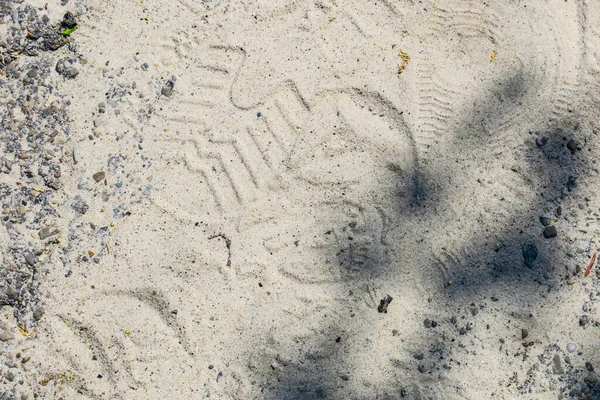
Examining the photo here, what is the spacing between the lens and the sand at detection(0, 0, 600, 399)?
2.42m

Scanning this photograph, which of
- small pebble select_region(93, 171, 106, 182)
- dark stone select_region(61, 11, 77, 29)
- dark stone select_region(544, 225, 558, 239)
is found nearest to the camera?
dark stone select_region(544, 225, 558, 239)

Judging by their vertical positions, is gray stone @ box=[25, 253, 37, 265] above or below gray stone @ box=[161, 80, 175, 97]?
below

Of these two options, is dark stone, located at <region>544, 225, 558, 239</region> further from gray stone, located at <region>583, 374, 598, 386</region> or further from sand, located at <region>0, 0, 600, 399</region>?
gray stone, located at <region>583, 374, 598, 386</region>

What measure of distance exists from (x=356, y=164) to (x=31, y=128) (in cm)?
138

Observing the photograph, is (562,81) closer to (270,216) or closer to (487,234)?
(487,234)

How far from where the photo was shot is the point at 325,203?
2.54m

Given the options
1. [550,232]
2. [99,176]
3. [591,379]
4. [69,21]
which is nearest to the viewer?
[591,379]

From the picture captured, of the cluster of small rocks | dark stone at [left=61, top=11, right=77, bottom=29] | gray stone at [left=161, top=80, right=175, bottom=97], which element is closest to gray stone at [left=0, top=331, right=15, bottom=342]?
the cluster of small rocks

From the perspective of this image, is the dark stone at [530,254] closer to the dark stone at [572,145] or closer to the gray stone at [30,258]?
the dark stone at [572,145]

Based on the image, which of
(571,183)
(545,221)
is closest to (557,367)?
(545,221)

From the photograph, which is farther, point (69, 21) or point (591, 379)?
point (69, 21)

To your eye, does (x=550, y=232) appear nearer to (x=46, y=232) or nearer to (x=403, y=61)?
(x=403, y=61)

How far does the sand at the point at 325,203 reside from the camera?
2.42 m

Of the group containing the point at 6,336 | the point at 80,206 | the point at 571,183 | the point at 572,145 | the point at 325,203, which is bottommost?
the point at 6,336
